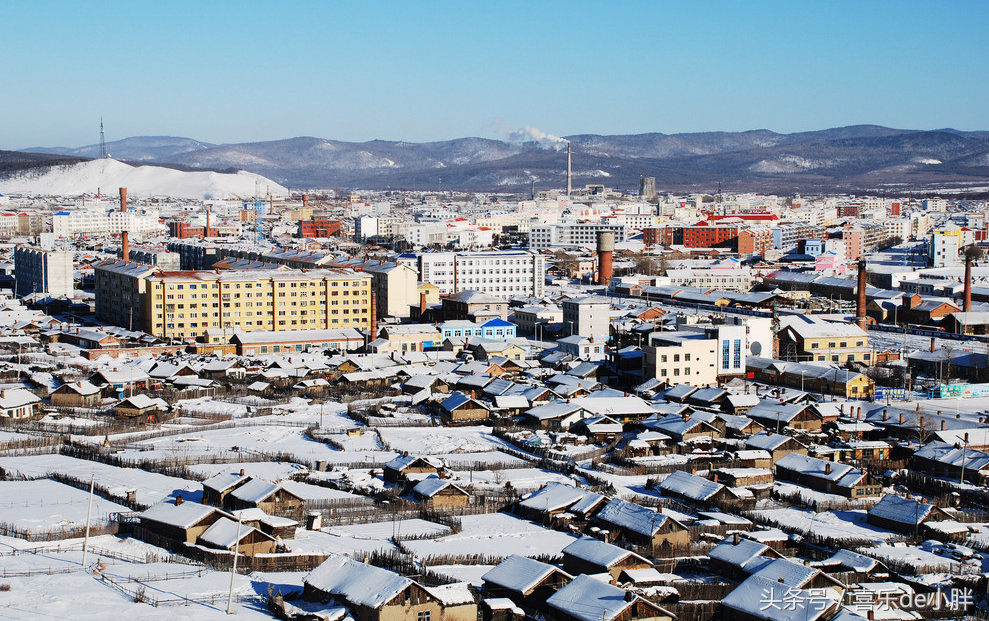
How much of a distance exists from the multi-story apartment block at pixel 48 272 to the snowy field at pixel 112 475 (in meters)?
13.8

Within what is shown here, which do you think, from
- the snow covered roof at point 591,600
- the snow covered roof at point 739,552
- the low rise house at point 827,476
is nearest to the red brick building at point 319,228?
the low rise house at point 827,476

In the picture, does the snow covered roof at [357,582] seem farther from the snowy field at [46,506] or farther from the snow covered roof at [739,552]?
the snowy field at [46,506]

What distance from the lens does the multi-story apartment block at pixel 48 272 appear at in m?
23.1

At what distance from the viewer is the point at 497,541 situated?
7.77 meters

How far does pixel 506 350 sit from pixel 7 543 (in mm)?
9176

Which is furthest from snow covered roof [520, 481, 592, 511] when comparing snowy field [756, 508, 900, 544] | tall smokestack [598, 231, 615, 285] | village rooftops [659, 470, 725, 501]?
tall smokestack [598, 231, 615, 285]

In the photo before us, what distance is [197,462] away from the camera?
9.94 meters

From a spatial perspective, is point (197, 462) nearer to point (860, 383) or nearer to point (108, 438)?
point (108, 438)

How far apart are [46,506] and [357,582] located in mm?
3308

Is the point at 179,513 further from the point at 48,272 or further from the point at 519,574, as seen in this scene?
the point at 48,272

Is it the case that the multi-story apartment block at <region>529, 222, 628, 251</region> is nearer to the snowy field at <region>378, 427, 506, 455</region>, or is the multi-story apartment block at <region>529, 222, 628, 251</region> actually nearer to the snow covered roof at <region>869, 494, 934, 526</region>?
the snowy field at <region>378, 427, 506, 455</region>

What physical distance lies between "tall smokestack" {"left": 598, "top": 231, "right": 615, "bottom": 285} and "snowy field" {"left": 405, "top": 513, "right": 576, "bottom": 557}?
18.2m

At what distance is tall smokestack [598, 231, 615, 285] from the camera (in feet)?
85.9

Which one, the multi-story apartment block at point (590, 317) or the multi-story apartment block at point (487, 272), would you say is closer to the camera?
the multi-story apartment block at point (590, 317)
